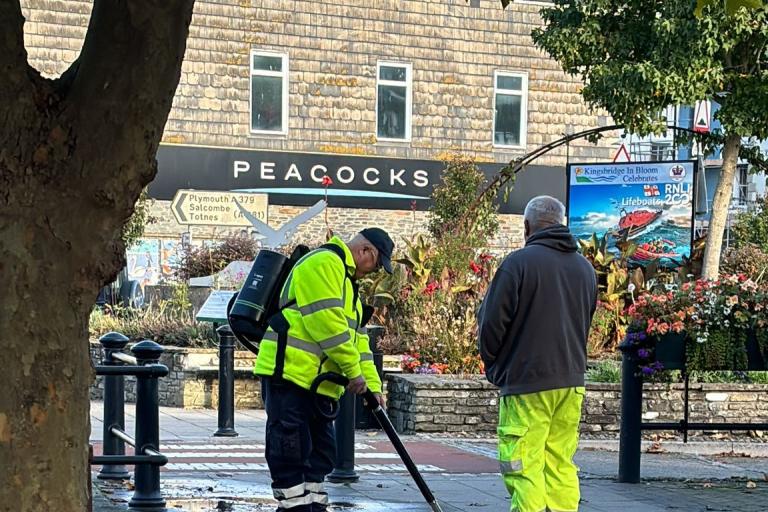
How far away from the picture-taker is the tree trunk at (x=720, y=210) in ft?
55.3

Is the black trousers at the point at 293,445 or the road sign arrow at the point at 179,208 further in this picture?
the road sign arrow at the point at 179,208

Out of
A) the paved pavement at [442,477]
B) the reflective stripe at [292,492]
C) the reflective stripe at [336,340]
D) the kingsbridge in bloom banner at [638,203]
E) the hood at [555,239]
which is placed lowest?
the paved pavement at [442,477]

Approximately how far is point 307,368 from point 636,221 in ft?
49.1

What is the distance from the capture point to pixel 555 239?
22.1 feet

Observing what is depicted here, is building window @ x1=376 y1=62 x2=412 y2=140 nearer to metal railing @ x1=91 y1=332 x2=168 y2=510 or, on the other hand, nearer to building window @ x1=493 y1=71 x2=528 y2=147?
building window @ x1=493 y1=71 x2=528 y2=147

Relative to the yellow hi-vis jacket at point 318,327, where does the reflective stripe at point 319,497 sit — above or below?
below

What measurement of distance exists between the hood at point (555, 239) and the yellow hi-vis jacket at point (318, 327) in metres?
1.02

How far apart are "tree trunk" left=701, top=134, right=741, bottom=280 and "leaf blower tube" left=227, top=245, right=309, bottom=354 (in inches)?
430

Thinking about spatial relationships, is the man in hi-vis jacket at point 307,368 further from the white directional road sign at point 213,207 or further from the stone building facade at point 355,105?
the white directional road sign at point 213,207

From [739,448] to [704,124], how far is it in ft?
48.0

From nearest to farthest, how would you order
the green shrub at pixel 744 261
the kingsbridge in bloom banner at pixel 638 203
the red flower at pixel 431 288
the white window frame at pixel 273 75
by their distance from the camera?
the red flower at pixel 431 288 < the kingsbridge in bloom banner at pixel 638 203 < the green shrub at pixel 744 261 < the white window frame at pixel 273 75

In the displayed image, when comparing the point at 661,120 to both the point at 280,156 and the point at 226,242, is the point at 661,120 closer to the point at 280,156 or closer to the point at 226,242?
the point at 226,242

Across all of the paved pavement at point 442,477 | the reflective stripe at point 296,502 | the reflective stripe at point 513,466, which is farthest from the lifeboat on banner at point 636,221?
the reflective stripe at point 296,502

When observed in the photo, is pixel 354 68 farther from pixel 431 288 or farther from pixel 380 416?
pixel 380 416
